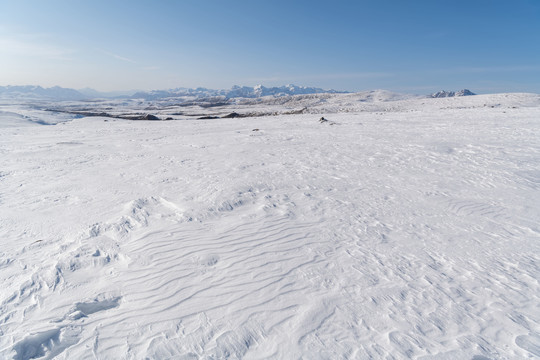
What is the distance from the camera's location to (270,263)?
4.89m

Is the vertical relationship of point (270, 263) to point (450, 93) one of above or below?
below

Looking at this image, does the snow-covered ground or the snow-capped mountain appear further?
the snow-capped mountain

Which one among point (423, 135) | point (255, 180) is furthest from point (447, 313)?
point (423, 135)

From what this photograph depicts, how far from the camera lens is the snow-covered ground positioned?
338 centimetres

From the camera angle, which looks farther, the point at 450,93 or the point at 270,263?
the point at 450,93

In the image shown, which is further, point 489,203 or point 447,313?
point 489,203

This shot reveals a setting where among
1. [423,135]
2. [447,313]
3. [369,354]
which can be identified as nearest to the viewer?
[369,354]

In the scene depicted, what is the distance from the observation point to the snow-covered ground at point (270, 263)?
3.38 meters

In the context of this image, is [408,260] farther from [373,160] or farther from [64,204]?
[64,204]

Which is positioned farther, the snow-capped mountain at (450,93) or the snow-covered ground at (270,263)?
the snow-capped mountain at (450,93)

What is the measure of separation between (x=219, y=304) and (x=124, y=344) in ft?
3.98

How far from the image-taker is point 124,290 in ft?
13.5

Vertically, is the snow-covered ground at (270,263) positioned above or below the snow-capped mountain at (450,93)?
below

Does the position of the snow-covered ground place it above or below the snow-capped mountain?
below
